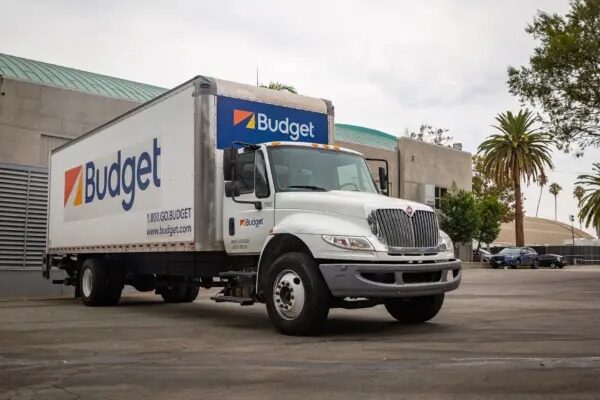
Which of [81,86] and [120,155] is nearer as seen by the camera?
[120,155]

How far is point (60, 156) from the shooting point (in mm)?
16172

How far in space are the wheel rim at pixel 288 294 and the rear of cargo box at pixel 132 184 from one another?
2124 millimetres

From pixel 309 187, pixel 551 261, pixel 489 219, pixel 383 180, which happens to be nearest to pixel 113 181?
pixel 309 187

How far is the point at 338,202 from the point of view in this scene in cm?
892

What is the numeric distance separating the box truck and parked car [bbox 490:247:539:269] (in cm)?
3681

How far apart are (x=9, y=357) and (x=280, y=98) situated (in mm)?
5966

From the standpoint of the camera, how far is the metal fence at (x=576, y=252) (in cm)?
6281

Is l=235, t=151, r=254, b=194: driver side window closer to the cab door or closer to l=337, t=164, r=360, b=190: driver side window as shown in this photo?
the cab door

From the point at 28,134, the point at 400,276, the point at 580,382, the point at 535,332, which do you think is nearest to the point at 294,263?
the point at 400,276

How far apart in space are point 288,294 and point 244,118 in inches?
130

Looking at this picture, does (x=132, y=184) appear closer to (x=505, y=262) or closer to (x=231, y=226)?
(x=231, y=226)

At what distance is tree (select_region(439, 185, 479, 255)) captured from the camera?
1898 inches

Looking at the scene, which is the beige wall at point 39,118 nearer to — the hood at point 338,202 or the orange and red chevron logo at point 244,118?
the orange and red chevron logo at point 244,118

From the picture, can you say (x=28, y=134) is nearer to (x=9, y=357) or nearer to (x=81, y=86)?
(x=81, y=86)
